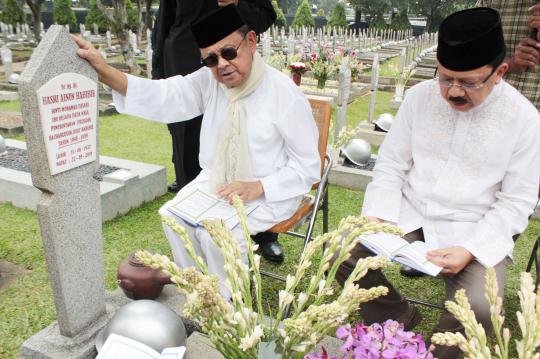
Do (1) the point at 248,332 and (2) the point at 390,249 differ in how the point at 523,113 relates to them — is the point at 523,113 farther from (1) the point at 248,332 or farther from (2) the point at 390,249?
(1) the point at 248,332

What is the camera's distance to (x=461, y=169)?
7.94 feet

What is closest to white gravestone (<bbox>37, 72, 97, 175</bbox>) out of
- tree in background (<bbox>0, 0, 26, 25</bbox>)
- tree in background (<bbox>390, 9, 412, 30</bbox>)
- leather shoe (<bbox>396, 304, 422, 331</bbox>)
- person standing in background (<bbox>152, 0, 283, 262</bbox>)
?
person standing in background (<bbox>152, 0, 283, 262</bbox>)

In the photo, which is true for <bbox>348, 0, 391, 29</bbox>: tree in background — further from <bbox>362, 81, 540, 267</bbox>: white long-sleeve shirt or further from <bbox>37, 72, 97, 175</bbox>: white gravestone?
<bbox>37, 72, 97, 175</bbox>: white gravestone

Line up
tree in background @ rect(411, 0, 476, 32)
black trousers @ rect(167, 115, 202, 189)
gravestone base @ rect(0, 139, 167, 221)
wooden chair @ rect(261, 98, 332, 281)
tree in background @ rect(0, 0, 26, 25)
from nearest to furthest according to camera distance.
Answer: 1. wooden chair @ rect(261, 98, 332, 281)
2. black trousers @ rect(167, 115, 202, 189)
3. gravestone base @ rect(0, 139, 167, 221)
4. tree in background @ rect(0, 0, 26, 25)
5. tree in background @ rect(411, 0, 476, 32)

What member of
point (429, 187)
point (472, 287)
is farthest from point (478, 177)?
point (472, 287)

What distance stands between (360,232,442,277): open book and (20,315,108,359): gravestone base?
150 cm

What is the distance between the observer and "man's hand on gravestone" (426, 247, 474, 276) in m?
2.14

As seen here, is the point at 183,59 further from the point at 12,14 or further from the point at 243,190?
the point at 12,14

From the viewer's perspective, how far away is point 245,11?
2.88m

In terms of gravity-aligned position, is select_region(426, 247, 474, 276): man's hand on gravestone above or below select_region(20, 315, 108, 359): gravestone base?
above

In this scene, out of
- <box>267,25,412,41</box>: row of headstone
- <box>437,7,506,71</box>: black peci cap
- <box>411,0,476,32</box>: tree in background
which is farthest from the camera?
<box>411,0,476,32</box>: tree in background

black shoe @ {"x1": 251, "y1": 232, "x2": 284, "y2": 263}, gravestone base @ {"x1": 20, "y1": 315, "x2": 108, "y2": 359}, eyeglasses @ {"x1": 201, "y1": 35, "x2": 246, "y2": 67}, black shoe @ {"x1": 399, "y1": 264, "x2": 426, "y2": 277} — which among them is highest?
eyeglasses @ {"x1": 201, "y1": 35, "x2": 246, "y2": 67}

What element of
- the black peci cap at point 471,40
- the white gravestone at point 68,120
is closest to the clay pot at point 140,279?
the white gravestone at point 68,120

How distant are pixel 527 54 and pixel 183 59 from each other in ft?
8.29
